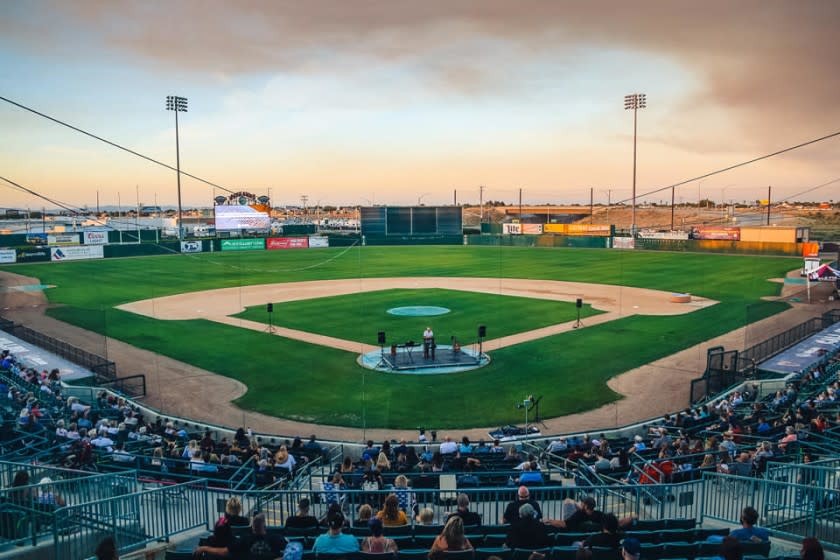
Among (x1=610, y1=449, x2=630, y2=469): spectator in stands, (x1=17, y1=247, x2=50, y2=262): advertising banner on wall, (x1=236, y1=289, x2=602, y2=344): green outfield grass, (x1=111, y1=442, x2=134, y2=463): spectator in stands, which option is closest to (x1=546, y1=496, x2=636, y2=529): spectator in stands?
(x1=610, y1=449, x2=630, y2=469): spectator in stands

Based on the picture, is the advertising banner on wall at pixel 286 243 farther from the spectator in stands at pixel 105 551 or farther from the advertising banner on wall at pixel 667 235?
the spectator in stands at pixel 105 551

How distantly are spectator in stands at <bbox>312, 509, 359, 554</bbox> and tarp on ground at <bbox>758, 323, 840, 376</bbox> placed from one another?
823 inches

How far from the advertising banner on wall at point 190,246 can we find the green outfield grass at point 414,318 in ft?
129

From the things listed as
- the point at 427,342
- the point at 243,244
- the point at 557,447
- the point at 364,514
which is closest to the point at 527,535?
the point at 364,514

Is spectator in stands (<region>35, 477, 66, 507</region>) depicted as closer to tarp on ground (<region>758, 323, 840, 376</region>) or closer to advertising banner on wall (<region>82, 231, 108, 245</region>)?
tarp on ground (<region>758, 323, 840, 376</region>)

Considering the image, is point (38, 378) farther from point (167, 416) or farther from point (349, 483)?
point (349, 483)

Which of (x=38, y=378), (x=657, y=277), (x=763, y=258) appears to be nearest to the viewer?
(x=38, y=378)

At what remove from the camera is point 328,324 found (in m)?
35.7

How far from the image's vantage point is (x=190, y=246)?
78.3 metres

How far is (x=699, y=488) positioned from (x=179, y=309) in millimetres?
36124

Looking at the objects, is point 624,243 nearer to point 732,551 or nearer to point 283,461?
point 283,461

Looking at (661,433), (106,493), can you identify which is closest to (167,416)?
(106,493)

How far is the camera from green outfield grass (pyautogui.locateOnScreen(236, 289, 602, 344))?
33328 mm

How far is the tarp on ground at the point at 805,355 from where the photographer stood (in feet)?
78.7
